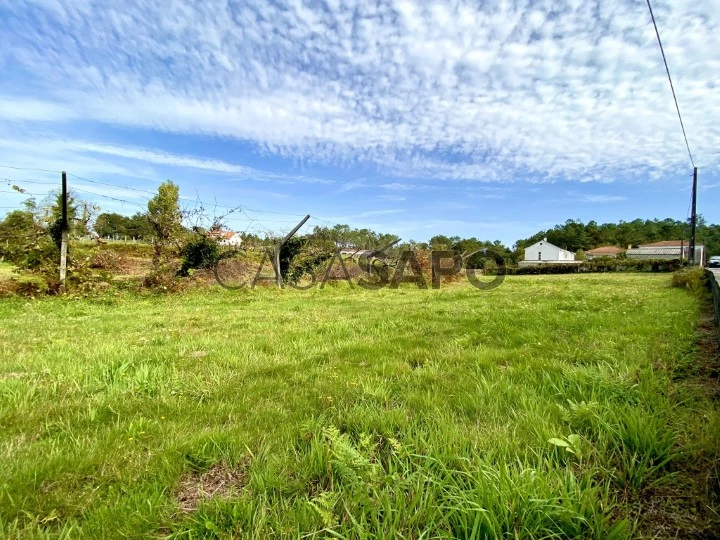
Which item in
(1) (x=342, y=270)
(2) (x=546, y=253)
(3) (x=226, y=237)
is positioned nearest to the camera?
(3) (x=226, y=237)

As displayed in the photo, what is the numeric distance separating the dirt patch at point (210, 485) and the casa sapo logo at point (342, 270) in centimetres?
1068

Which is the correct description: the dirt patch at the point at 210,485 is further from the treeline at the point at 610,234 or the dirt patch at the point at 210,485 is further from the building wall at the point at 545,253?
the treeline at the point at 610,234

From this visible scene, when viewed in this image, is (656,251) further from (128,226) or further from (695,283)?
(128,226)

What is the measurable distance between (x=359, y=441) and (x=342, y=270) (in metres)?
13.4

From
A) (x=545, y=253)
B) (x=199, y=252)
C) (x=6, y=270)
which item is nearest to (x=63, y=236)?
(x=6, y=270)

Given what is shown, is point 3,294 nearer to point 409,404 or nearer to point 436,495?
point 409,404

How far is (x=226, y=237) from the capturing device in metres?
12.3

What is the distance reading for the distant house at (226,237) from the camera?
12.0 meters

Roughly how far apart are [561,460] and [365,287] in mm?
12819

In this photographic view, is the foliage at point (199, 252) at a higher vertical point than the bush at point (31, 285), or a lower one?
higher

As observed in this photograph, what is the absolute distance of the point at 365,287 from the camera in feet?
47.5

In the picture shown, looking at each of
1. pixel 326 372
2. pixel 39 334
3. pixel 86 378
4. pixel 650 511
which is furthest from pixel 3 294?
pixel 650 511

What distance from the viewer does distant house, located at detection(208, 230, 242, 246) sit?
12.0 m

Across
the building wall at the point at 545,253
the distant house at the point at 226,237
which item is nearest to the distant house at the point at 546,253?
the building wall at the point at 545,253
